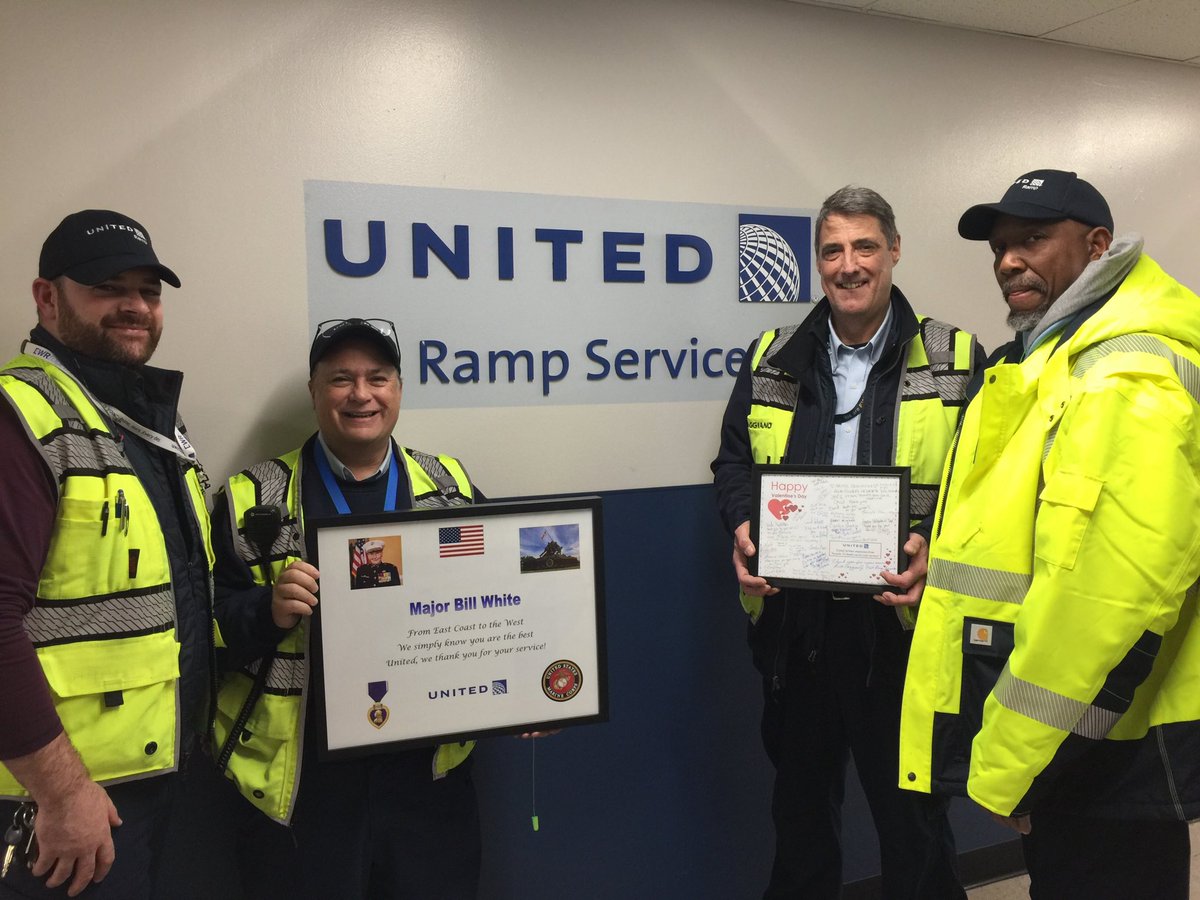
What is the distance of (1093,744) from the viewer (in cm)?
133

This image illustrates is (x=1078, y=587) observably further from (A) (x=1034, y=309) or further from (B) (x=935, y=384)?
(B) (x=935, y=384)

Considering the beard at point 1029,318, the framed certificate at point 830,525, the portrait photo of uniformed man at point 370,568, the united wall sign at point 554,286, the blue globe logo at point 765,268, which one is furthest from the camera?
the blue globe logo at point 765,268

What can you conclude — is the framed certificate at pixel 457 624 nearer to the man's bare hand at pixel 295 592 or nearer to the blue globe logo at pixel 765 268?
the man's bare hand at pixel 295 592

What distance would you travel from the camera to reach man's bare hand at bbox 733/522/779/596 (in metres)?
1.95

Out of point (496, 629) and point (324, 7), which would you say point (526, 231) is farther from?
point (496, 629)

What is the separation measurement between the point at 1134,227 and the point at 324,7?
110 inches

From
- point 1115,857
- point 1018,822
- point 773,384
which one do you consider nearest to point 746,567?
point 773,384

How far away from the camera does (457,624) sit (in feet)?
5.51

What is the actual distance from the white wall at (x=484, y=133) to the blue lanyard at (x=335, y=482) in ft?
0.96

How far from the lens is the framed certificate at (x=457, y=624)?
5.28ft

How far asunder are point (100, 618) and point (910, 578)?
155 cm

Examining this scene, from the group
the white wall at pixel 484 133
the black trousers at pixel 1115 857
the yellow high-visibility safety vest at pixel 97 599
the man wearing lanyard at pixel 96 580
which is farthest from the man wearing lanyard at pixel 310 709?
the black trousers at pixel 1115 857

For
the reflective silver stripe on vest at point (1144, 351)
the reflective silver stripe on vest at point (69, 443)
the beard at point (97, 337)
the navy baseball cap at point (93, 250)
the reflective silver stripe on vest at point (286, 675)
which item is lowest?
the reflective silver stripe on vest at point (286, 675)

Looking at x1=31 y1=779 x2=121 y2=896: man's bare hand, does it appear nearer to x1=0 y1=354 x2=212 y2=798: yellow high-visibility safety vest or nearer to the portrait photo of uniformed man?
x1=0 y1=354 x2=212 y2=798: yellow high-visibility safety vest
